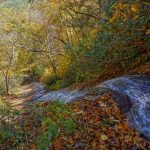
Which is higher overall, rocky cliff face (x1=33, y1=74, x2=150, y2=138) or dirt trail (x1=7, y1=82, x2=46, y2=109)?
rocky cliff face (x1=33, y1=74, x2=150, y2=138)

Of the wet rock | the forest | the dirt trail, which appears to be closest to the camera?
the forest

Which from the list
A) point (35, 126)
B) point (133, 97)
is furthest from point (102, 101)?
point (35, 126)

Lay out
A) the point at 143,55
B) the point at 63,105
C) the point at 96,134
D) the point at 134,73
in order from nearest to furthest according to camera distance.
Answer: the point at 96,134, the point at 63,105, the point at 134,73, the point at 143,55

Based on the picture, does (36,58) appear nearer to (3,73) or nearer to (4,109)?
(3,73)

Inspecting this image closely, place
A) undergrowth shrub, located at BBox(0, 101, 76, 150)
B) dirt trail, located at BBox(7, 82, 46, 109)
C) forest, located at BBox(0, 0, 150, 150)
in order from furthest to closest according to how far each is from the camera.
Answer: dirt trail, located at BBox(7, 82, 46, 109) < forest, located at BBox(0, 0, 150, 150) < undergrowth shrub, located at BBox(0, 101, 76, 150)

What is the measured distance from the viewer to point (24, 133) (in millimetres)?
6129

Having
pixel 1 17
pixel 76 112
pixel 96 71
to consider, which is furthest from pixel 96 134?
pixel 1 17

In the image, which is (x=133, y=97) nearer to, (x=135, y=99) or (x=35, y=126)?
(x=135, y=99)

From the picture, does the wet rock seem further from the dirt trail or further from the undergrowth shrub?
the dirt trail

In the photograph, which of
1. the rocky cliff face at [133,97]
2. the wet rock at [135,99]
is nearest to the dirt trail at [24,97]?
the rocky cliff face at [133,97]

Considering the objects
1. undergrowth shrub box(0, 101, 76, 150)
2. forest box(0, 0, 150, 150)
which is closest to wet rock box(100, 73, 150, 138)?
forest box(0, 0, 150, 150)

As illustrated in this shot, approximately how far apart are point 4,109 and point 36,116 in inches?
28.9

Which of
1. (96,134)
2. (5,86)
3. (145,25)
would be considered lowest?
(5,86)

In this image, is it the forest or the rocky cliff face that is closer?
the forest
